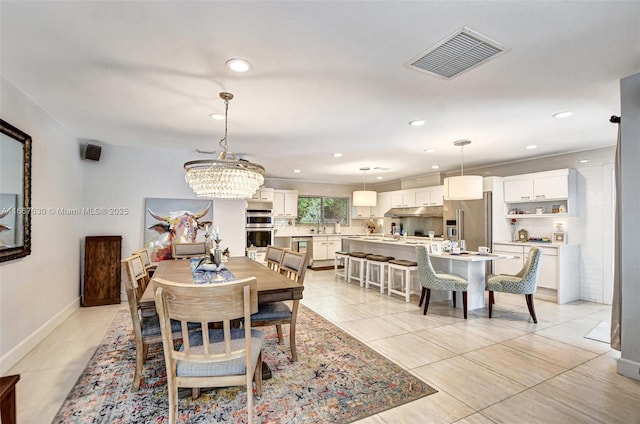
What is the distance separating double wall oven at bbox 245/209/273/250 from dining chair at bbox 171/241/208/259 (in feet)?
8.23

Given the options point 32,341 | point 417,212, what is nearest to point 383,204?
point 417,212

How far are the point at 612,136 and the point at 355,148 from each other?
3503 millimetres

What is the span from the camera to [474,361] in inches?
113

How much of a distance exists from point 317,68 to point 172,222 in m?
3.99

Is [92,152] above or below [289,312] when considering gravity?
above

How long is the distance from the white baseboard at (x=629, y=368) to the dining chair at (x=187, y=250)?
4717 mm

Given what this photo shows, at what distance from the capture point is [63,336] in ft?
11.2

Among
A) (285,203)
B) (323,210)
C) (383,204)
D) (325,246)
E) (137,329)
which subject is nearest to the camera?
(137,329)

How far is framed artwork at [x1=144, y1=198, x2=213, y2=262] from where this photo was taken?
5098 millimetres

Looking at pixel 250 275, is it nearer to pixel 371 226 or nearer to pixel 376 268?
pixel 376 268

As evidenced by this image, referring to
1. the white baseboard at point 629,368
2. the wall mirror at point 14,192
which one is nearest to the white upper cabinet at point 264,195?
the wall mirror at point 14,192

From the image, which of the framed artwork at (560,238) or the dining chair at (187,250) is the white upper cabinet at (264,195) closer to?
the dining chair at (187,250)

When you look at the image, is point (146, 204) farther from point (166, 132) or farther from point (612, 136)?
point (612, 136)

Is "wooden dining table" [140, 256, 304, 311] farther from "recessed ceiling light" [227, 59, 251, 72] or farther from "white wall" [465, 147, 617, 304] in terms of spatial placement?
"white wall" [465, 147, 617, 304]
